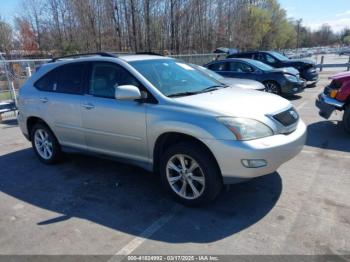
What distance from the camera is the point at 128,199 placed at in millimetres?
4035

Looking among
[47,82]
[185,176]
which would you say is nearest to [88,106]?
[47,82]

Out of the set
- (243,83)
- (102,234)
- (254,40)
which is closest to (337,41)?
(254,40)

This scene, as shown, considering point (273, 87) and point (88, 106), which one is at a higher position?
point (88, 106)

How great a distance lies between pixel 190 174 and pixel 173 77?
1.43 m

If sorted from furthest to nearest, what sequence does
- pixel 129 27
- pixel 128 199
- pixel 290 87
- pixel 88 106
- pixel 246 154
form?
pixel 129 27
pixel 290 87
pixel 88 106
pixel 128 199
pixel 246 154

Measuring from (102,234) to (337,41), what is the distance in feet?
416

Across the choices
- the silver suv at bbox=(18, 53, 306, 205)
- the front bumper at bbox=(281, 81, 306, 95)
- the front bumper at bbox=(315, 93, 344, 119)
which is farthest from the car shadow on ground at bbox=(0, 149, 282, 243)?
the front bumper at bbox=(281, 81, 306, 95)

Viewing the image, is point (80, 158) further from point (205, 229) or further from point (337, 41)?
point (337, 41)

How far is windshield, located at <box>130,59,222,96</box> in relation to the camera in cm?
407

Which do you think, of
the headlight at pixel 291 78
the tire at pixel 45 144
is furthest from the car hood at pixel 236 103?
the headlight at pixel 291 78

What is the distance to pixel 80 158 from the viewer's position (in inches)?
225

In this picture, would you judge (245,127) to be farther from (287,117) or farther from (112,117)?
(112,117)

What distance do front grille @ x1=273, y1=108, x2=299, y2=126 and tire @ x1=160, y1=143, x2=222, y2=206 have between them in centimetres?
93

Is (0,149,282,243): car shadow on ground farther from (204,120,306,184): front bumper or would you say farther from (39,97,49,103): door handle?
(39,97,49,103): door handle
